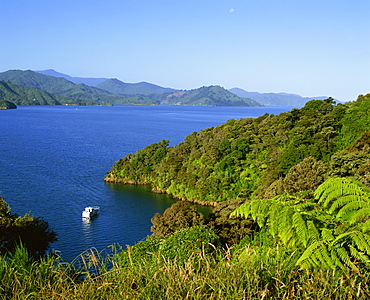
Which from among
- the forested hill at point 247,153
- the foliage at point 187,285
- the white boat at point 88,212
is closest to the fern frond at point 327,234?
the foliage at point 187,285

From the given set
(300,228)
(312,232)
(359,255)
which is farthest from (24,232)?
(359,255)

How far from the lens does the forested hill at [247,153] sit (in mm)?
31109

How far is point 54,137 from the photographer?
234ft

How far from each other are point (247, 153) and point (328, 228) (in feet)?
106

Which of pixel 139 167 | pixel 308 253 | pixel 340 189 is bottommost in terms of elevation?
pixel 139 167

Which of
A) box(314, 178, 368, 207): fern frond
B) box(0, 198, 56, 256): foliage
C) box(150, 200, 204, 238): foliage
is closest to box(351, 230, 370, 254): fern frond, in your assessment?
box(314, 178, 368, 207): fern frond

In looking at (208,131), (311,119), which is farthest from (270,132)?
(208,131)

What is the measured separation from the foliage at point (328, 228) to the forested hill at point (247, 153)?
2133 centimetres

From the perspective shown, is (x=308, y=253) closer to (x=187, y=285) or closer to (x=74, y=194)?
(x=187, y=285)

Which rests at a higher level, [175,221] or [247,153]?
[247,153]

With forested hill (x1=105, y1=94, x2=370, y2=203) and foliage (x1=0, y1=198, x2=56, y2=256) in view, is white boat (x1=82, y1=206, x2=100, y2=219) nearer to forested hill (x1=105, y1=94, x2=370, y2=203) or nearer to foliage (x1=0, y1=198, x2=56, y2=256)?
foliage (x1=0, y1=198, x2=56, y2=256)

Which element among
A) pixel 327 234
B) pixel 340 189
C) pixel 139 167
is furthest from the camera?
pixel 139 167

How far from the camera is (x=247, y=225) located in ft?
59.9

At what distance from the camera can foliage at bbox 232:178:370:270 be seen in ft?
12.9
